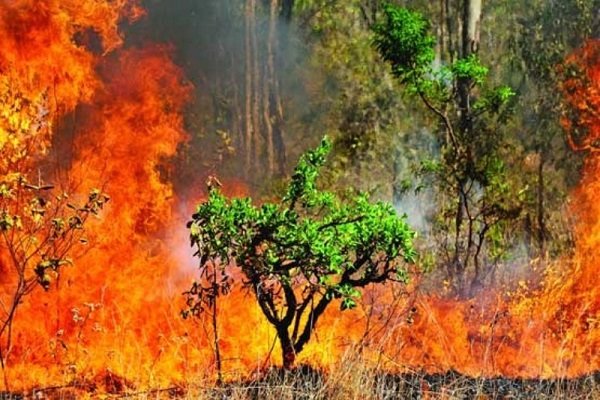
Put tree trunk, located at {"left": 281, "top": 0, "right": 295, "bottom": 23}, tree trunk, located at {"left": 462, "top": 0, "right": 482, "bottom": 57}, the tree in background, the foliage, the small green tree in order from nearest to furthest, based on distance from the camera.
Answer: the small green tree → the foliage → tree trunk, located at {"left": 281, "top": 0, "right": 295, "bottom": 23} → the tree in background → tree trunk, located at {"left": 462, "top": 0, "right": 482, "bottom": 57}

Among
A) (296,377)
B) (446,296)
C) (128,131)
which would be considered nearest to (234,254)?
(296,377)

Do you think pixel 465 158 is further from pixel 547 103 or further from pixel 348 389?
pixel 348 389

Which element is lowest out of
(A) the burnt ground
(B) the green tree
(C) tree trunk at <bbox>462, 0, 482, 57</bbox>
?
(A) the burnt ground

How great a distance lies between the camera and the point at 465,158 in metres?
10.6

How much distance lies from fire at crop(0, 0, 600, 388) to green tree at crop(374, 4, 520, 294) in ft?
2.59

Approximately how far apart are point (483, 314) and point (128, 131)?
444 cm

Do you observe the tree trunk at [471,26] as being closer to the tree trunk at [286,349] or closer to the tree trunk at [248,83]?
the tree trunk at [248,83]

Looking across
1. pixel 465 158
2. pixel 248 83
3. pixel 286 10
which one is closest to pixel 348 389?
pixel 248 83

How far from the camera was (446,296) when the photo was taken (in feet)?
33.6

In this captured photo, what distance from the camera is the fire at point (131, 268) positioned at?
8.69 meters

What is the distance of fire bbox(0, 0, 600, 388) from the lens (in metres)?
8.69

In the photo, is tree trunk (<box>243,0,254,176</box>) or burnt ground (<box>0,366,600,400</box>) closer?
burnt ground (<box>0,366,600,400</box>)

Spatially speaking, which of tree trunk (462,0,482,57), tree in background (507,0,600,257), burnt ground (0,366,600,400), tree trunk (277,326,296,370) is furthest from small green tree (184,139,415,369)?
tree trunk (462,0,482,57)

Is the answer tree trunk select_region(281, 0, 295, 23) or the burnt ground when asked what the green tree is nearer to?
tree trunk select_region(281, 0, 295, 23)
